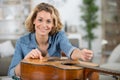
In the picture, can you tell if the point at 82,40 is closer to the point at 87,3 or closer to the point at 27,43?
the point at 87,3

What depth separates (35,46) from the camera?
1.53m

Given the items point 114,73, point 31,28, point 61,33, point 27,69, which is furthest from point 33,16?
point 114,73

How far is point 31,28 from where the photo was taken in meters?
1.61

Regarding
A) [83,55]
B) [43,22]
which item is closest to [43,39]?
[43,22]

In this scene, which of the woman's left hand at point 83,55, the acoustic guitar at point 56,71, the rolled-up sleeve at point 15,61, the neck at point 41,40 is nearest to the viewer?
the acoustic guitar at point 56,71

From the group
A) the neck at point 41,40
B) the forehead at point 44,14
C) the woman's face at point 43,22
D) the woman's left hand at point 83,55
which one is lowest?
the woman's left hand at point 83,55

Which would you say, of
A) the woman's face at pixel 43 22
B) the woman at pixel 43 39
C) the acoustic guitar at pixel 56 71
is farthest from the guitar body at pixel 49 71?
the woman's face at pixel 43 22

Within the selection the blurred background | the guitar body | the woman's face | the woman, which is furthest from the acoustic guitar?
the blurred background

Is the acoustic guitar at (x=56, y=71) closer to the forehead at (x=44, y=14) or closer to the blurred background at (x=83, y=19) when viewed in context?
the forehead at (x=44, y=14)

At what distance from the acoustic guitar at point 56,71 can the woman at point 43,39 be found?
105 mm

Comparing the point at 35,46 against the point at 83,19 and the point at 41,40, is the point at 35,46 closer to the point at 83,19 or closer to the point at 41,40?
the point at 41,40

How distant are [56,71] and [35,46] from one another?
1.22ft

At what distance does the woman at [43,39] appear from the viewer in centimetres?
145

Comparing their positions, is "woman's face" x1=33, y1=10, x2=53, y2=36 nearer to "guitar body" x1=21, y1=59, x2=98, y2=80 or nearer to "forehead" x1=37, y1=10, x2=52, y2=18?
"forehead" x1=37, y1=10, x2=52, y2=18
